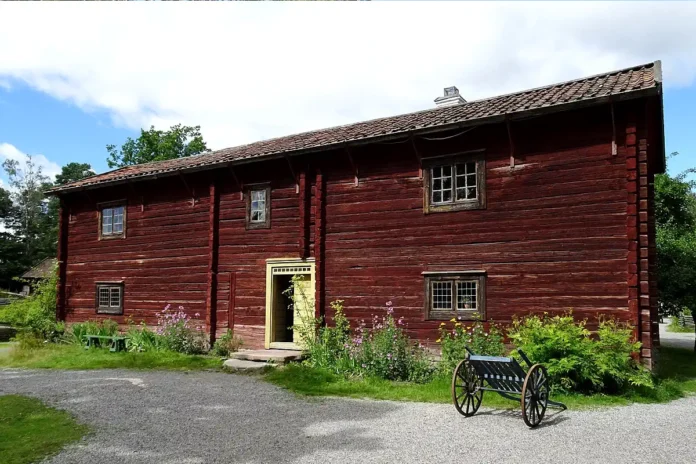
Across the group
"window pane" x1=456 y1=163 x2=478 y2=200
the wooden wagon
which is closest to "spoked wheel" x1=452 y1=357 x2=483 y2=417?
the wooden wagon

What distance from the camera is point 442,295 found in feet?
41.4

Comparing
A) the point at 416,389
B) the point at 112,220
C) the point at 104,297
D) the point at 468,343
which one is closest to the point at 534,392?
the point at 416,389

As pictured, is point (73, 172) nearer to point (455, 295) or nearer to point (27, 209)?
point (27, 209)

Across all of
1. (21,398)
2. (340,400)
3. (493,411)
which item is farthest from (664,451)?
(21,398)

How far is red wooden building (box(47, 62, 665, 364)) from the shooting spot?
10914mm

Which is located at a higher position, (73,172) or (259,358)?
(73,172)

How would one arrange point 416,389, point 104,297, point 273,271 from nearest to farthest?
point 416,389 < point 273,271 < point 104,297

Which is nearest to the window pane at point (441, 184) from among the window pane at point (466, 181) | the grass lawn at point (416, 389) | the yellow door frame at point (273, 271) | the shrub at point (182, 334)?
the window pane at point (466, 181)

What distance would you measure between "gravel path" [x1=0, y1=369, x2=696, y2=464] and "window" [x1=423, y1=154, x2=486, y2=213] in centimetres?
479

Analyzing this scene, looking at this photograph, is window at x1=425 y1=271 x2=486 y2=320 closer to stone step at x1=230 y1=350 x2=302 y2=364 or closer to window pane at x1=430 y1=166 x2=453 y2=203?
window pane at x1=430 y1=166 x2=453 y2=203

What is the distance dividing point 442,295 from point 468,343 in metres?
1.39

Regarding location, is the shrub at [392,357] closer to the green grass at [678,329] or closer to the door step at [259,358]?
the door step at [259,358]

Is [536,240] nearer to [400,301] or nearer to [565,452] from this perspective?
[400,301]

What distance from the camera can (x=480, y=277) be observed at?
12125mm
